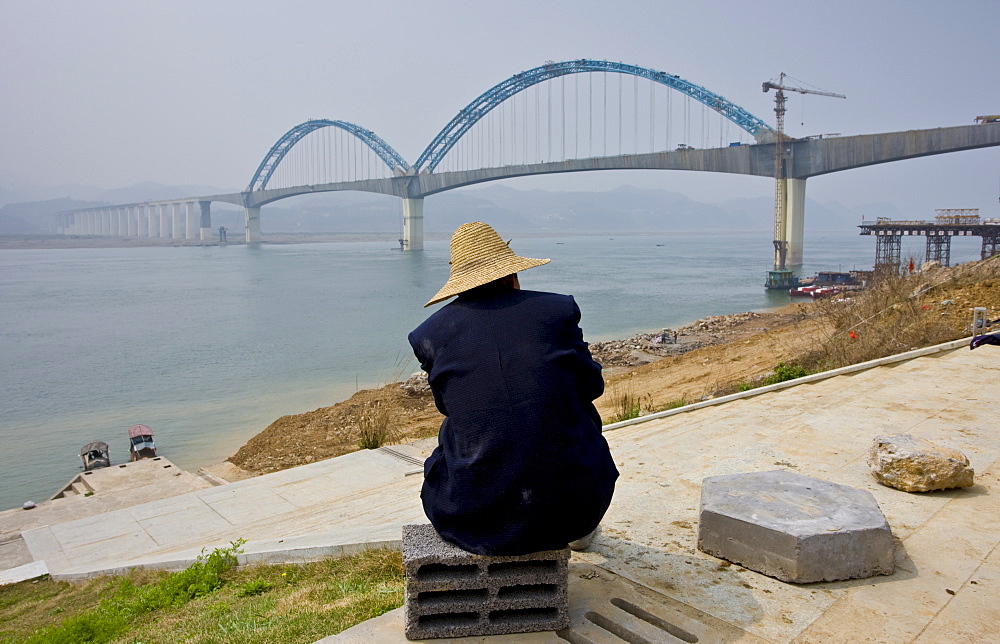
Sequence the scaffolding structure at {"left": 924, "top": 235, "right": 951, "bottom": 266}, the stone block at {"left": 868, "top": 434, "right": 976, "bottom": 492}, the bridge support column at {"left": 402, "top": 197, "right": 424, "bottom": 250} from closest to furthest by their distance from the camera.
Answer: the stone block at {"left": 868, "top": 434, "right": 976, "bottom": 492}, the scaffolding structure at {"left": 924, "top": 235, "right": 951, "bottom": 266}, the bridge support column at {"left": 402, "top": 197, "right": 424, "bottom": 250}

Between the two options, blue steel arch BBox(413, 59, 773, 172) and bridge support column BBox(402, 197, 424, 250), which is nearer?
blue steel arch BBox(413, 59, 773, 172)

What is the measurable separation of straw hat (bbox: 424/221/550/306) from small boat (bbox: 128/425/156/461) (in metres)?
10.4

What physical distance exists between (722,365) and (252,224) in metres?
102

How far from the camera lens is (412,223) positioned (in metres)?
78.3

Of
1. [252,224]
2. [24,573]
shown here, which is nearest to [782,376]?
[24,573]

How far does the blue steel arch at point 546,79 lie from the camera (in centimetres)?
5079

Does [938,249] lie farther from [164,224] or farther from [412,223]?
[164,224]

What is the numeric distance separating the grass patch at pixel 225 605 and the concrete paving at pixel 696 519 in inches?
8.2

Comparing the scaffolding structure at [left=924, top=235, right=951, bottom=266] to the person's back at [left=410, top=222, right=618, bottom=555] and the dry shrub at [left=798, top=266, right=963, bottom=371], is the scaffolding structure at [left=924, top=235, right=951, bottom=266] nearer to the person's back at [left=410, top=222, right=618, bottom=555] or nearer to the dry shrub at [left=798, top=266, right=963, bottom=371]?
the dry shrub at [left=798, top=266, right=963, bottom=371]

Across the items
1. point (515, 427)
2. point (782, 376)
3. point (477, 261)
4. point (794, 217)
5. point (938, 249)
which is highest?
point (794, 217)

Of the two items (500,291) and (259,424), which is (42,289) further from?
(500,291)

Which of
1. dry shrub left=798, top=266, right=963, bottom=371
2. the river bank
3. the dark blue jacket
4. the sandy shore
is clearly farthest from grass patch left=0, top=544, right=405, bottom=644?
dry shrub left=798, top=266, right=963, bottom=371

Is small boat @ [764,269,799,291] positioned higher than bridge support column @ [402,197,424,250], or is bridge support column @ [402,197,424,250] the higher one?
bridge support column @ [402,197,424,250]

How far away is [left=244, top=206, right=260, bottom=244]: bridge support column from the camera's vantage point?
4102 inches
